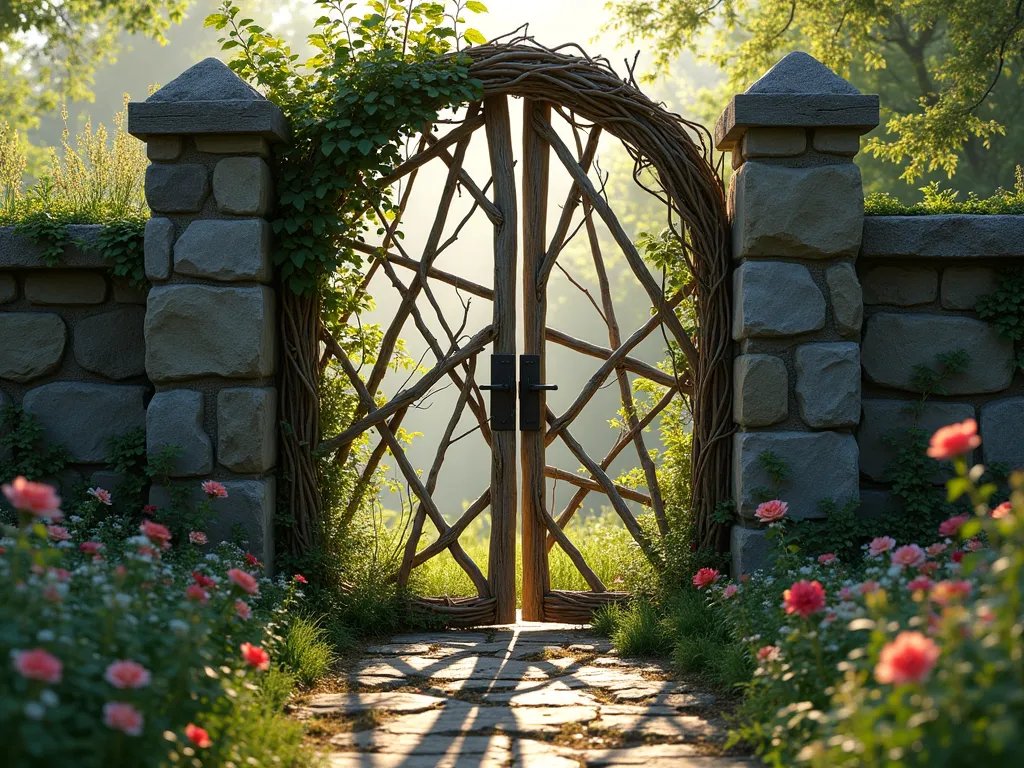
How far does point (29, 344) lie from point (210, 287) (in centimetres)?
89

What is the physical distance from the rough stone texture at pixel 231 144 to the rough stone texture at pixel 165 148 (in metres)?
0.09

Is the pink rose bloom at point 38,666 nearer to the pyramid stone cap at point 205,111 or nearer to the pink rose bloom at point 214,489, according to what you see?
the pink rose bloom at point 214,489

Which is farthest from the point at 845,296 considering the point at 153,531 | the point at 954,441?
the point at 153,531

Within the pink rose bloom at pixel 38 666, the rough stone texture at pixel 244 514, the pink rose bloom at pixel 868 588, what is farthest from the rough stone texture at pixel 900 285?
the pink rose bloom at pixel 38 666

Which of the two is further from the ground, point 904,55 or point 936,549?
point 904,55

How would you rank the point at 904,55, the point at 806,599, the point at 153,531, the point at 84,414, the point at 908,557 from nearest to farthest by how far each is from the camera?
the point at 806,599, the point at 908,557, the point at 153,531, the point at 84,414, the point at 904,55

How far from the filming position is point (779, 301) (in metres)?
3.79

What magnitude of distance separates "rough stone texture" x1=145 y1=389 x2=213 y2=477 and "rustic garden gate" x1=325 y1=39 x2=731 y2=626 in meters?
0.59

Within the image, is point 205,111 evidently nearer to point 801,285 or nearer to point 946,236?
point 801,285

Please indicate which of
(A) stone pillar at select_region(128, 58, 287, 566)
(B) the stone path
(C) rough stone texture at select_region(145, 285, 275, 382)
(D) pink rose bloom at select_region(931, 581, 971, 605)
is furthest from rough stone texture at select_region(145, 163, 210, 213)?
(D) pink rose bloom at select_region(931, 581, 971, 605)

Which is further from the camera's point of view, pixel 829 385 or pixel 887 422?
pixel 887 422

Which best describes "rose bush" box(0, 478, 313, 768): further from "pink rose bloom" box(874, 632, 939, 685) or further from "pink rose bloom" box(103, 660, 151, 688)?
"pink rose bloom" box(874, 632, 939, 685)

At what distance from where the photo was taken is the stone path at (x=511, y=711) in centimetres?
261

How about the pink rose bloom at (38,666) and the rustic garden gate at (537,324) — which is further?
the rustic garden gate at (537,324)
